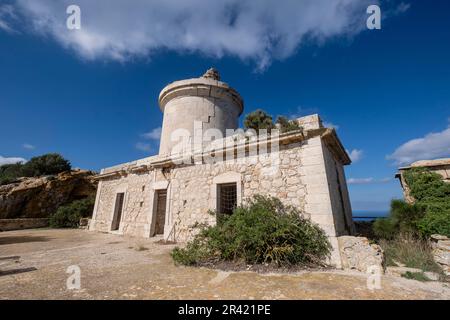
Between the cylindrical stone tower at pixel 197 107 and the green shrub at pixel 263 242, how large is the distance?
513 cm

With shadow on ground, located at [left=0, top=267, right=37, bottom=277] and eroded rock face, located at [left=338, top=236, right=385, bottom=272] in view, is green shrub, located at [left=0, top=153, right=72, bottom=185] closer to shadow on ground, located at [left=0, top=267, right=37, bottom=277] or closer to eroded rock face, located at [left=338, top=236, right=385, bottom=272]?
shadow on ground, located at [left=0, top=267, right=37, bottom=277]

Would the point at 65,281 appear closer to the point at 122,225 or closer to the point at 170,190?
the point at 170,190

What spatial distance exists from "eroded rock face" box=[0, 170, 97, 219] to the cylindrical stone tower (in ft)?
36.8

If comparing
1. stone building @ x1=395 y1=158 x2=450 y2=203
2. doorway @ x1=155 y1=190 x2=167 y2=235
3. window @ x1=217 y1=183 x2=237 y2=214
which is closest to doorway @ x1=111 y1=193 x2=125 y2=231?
doorway @ x1=155 y1=190 x2=167 y2=235

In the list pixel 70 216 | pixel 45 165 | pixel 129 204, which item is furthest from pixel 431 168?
pixel 45 165

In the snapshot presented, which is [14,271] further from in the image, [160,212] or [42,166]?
[42,166]

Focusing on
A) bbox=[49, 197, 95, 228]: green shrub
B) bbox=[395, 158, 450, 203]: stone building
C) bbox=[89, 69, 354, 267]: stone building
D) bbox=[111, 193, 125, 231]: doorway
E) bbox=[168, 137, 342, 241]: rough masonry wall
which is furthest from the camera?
bbox=[49, 197, 95, 228]: green shrub

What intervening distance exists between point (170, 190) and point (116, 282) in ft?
14.4

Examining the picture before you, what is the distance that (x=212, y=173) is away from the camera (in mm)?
6562

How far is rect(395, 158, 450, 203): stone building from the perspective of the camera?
18.9ft

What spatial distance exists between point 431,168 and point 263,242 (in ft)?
19.6

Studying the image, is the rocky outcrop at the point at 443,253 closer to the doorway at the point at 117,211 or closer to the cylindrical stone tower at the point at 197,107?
the cylindrical stone tower at the point at 197,107

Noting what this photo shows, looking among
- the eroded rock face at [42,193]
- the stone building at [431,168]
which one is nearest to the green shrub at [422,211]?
the stone building at [431,168]

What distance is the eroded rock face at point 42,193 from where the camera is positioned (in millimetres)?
13242
